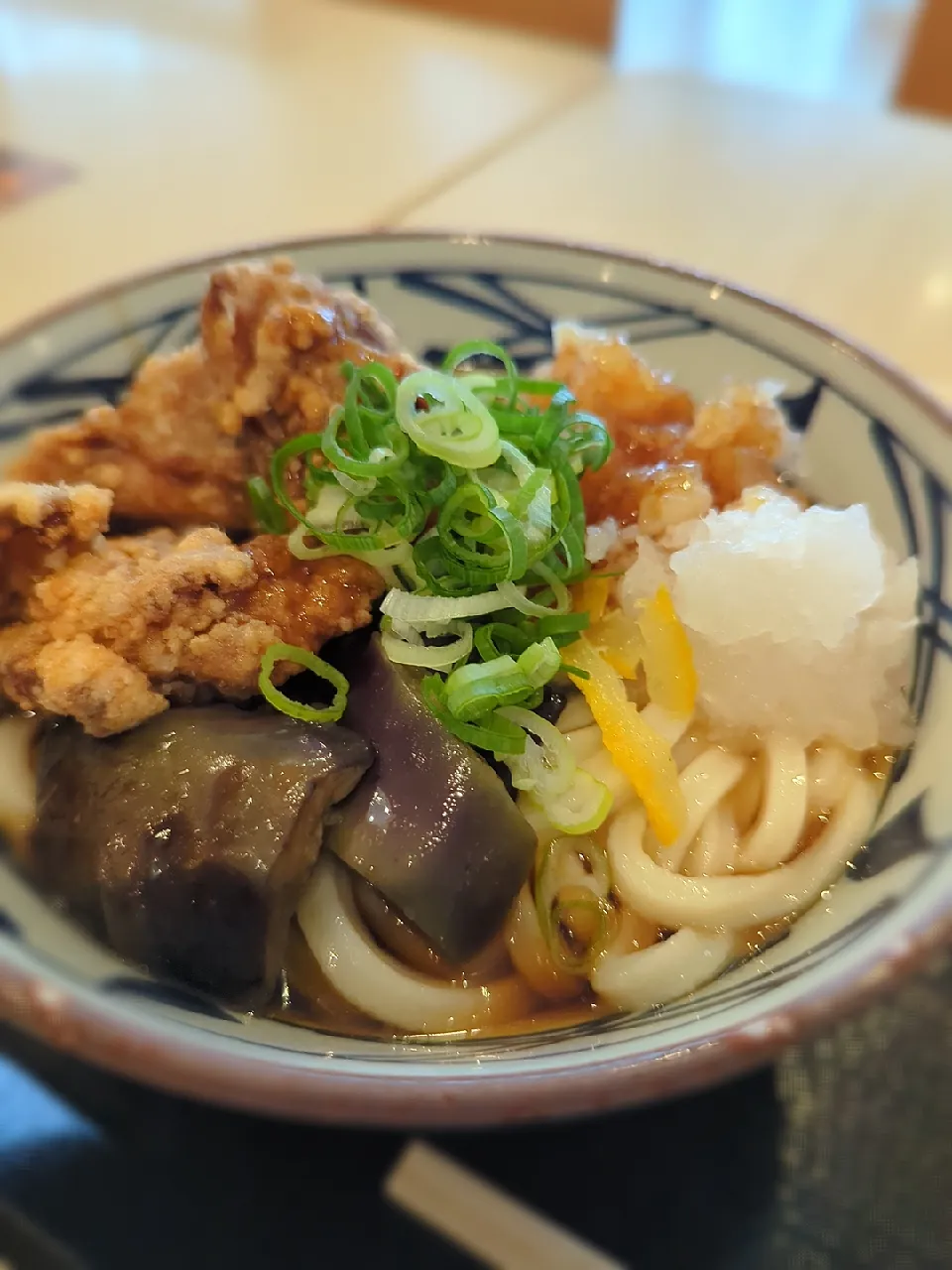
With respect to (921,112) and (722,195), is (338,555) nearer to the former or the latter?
(722,195)

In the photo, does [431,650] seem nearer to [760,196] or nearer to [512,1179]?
[512,1179]

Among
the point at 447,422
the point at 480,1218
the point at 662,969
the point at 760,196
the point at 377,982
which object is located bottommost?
the point at 480,1218

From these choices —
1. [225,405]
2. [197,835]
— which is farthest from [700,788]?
[225,405]

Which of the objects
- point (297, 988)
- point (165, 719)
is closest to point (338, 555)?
point (165, 719)

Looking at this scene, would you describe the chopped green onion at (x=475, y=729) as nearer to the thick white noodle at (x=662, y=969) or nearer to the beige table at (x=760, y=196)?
the thick white noodle at (x=662, y=969)

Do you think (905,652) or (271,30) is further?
(271,30)

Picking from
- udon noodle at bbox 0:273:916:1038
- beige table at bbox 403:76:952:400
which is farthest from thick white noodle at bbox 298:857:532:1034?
beige table at bbox 403:76:952:400
